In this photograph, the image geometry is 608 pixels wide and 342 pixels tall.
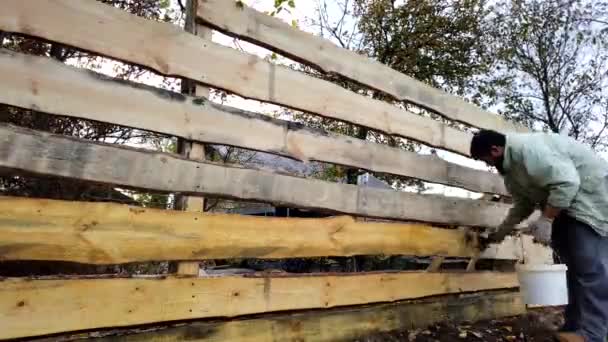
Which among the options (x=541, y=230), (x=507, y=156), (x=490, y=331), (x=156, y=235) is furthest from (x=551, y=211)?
(x=156, y=235)

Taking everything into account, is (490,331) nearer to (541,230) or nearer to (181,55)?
(541,230)

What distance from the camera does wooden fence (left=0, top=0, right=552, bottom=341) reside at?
1922 mm

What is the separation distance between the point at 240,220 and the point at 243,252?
0.17 meters

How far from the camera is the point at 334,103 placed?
10.3 feet

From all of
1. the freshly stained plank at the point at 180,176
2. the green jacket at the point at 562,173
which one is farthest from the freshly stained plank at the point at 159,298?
the green jacket at the point at 562,173

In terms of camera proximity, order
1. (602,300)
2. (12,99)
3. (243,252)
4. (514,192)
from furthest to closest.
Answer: (514,192) → (602,300) → (243,252) → (12,99)

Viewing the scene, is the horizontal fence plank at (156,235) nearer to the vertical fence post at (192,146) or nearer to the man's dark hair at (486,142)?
the vertical fence post at (192,146)

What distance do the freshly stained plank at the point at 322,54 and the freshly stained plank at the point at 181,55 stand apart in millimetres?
142

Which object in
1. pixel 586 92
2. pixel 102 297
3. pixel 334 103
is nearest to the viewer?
pixel 102 297

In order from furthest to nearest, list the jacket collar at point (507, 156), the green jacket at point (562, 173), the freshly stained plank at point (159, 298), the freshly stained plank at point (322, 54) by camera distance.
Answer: the jacket collar at point (507, 156) < the green jacket at point (562, 173) < the freshly stained plank at point (322, 54) < the freshly stained plank at point (159, 298)

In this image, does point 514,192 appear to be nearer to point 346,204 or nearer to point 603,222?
point 603,222

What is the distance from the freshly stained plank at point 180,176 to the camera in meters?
1.90

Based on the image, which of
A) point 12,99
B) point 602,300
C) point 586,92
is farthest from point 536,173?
point 586,92

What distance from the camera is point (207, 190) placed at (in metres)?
2.39
